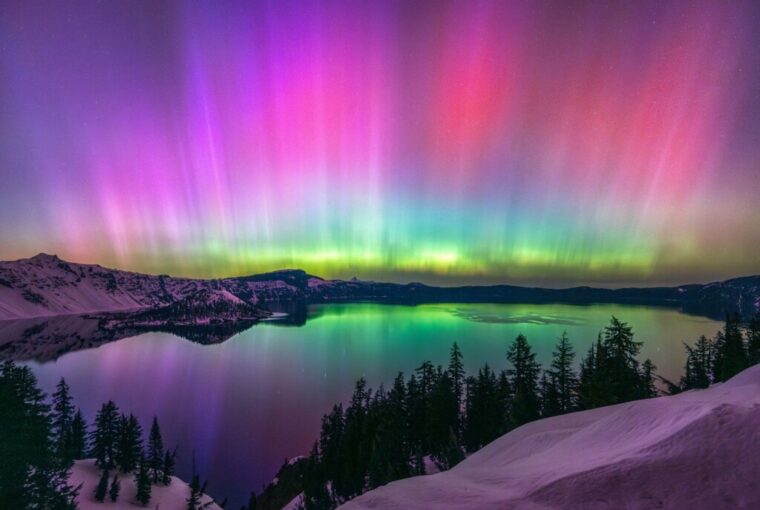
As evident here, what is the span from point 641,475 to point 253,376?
105035 mm

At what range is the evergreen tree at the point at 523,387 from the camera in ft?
95.1

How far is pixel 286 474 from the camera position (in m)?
41.5

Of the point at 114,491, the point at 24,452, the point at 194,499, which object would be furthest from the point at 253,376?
the point at 24,452

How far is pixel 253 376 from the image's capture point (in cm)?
9712

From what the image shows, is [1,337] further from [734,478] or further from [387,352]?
[734,478]

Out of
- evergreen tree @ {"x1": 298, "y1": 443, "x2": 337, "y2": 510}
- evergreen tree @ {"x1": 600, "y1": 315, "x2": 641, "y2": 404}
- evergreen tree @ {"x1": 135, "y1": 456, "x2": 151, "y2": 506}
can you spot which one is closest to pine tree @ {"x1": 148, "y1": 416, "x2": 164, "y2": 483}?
evergreen tree @ {"x1": 135, "y1": 456, "x2": 151, "y2": 506}

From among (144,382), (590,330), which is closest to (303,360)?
(144,382)

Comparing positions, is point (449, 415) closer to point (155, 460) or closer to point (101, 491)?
point (155, 460)

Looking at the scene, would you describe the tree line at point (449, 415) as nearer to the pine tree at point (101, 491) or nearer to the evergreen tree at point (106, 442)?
the pine tree at point (101, 491)

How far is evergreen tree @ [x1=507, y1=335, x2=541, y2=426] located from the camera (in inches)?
1141

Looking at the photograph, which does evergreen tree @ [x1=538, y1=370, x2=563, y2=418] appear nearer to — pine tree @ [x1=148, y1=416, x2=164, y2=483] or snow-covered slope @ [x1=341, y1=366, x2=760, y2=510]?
snow-covered slope @ [x1=341, y1=366, x2=760, y2=510]

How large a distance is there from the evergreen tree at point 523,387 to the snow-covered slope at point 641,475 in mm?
21046

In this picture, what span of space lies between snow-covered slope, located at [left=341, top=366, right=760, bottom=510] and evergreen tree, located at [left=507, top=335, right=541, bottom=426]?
69.0ft

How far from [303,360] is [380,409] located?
83611 mm
